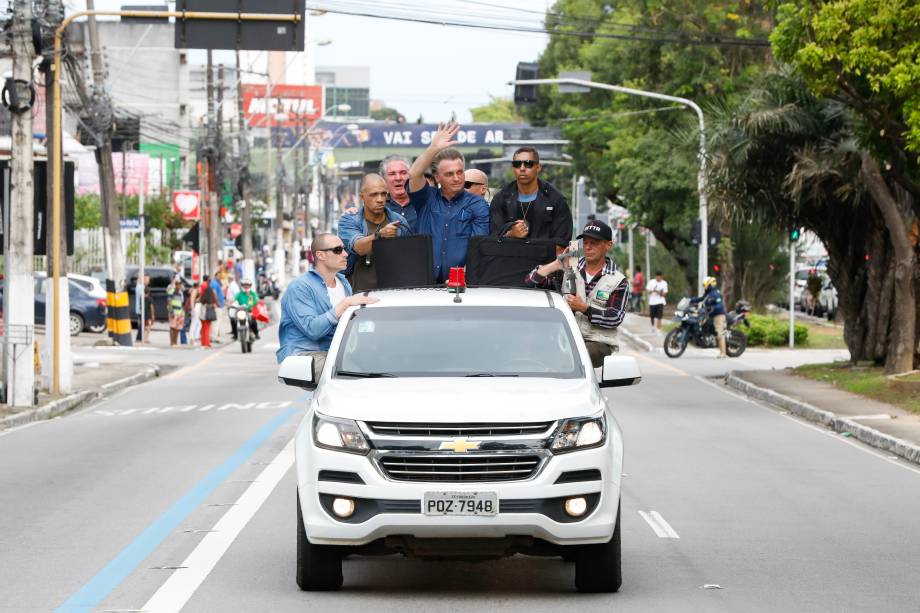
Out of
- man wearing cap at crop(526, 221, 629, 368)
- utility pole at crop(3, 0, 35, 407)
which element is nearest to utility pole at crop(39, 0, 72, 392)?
utility pole at crop(3, 0, 35, 407)

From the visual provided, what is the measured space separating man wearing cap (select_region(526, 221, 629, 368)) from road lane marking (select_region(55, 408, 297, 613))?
3.16 meters

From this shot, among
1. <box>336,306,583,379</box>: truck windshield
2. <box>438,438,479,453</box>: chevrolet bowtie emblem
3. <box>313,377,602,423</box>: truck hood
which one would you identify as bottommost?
<box>438,438,479,453</box>: chevrolet bowtie emblem

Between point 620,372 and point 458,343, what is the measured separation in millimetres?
945

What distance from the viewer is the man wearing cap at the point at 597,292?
11.1 meters

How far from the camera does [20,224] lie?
23.9 metres

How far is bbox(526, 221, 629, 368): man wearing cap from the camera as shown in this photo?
11.1 metres

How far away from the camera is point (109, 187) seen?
1582 inches

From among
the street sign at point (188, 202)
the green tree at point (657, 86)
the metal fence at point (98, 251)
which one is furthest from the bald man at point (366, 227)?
the metal fence at point (98, 251)

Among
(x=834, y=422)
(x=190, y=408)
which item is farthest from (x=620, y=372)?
(x=190, y=408)

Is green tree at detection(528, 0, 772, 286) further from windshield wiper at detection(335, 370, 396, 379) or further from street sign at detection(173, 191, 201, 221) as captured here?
windshield wiper at detection(335, 370, 396, 379)

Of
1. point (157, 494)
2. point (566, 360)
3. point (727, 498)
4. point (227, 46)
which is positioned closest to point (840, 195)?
point (227, 46)

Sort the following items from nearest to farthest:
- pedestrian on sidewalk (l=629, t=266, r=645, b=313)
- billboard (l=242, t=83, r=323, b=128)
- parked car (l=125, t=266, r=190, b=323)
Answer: parked car (l=125, t=266, r=190, b=323)
pedestrian on sidewalk (l=629, t=266, r=645, b=313)
billboard (l=242, t=83, r=323, b=128)

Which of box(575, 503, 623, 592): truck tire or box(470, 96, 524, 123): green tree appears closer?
box(575, 503, 623, 592): truck tire

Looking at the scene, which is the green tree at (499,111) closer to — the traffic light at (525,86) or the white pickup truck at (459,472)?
the traffic light at (525,86)
